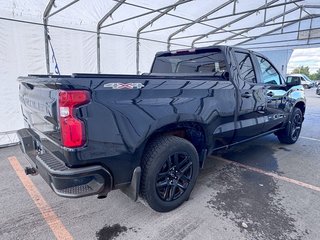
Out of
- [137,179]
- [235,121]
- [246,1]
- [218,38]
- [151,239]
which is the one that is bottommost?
[151,239]

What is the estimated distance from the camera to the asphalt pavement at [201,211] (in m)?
2.30

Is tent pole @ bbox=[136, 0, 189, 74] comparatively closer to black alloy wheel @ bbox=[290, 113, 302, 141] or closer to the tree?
black alloy wheel @ bbox=[290, 113, 302, 141]

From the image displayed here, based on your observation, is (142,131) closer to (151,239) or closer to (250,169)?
(151,239)

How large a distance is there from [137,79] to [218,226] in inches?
66.3

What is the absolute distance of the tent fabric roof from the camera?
19.8 feet

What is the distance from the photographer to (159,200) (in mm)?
2477

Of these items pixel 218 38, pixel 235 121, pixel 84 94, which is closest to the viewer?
pixel 84 94

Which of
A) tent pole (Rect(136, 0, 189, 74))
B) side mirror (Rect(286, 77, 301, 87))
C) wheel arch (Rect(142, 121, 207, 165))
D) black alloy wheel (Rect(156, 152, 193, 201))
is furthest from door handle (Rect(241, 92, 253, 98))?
tent pole (Rect(136, 0, 189, 74))

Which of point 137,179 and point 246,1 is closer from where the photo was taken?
point 137,179

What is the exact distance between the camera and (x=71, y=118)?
5.84ft

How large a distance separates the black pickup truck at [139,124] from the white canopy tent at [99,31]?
304 centimetres

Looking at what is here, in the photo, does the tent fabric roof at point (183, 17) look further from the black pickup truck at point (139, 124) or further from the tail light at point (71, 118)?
the tail light at point (71, 118)

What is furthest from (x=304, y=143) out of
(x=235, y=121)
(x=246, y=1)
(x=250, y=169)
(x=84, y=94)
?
A: (x=246, y=1)

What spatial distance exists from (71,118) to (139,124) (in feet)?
1.95
